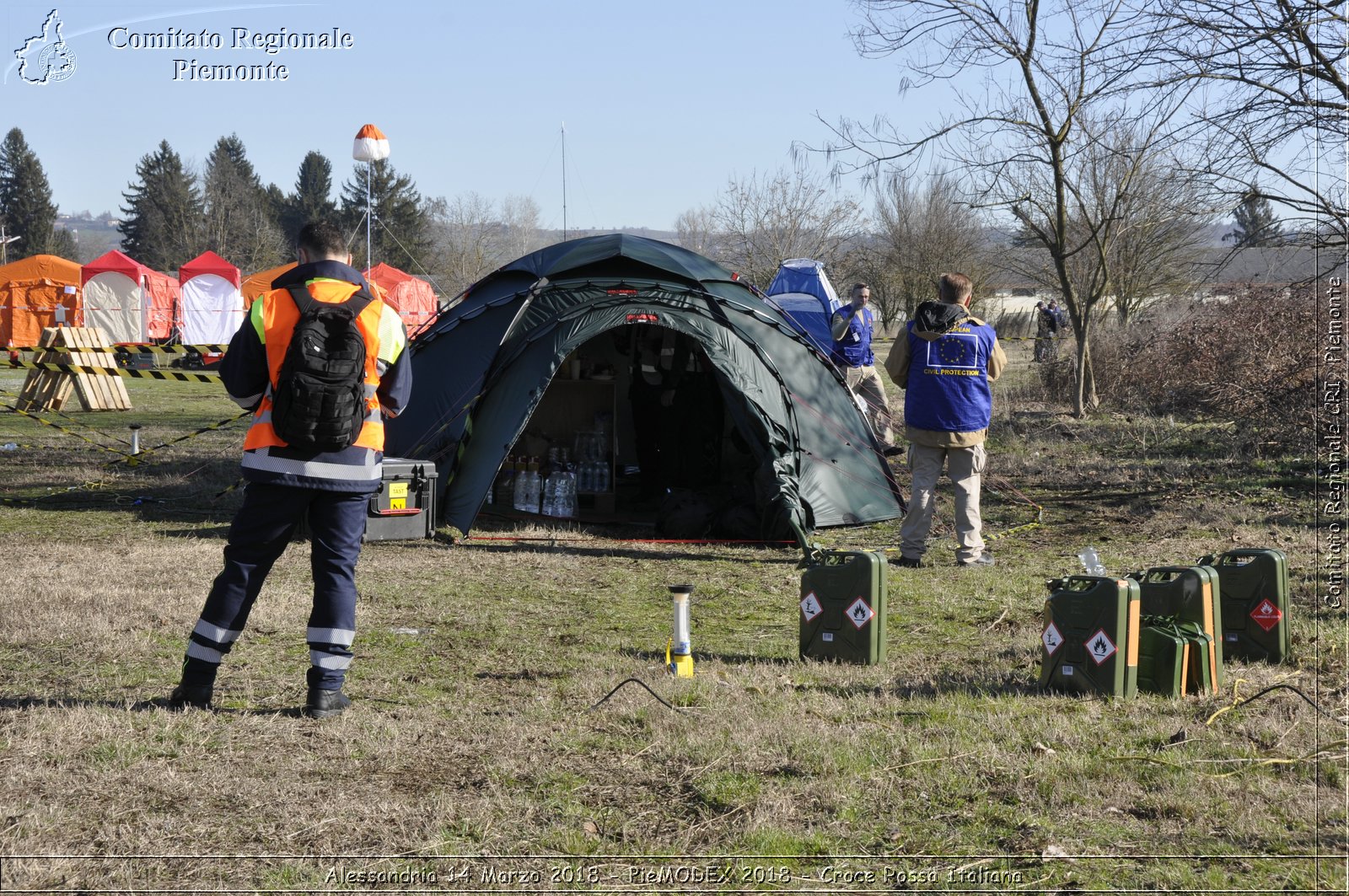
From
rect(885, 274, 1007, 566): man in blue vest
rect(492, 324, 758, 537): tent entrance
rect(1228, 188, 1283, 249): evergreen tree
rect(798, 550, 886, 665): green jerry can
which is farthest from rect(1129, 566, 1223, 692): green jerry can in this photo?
rect(492, 324, 758, 537): tent entrance

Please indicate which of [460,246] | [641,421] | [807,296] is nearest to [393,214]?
[460,246]

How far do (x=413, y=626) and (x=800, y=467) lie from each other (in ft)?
12.4

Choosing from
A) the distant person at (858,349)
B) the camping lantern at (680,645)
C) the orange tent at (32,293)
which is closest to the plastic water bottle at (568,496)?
the distant person at (858,349)

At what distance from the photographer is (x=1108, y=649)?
500cm

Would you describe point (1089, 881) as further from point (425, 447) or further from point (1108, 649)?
point (425, 447)

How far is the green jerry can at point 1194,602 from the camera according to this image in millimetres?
5203

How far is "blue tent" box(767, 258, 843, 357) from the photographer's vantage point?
20.1 metres

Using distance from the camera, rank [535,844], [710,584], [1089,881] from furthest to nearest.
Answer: [710,584] < [535,844] < [1089,881]

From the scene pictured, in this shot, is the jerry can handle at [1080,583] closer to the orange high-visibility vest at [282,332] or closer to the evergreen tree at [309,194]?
the orange high-visibility vest at [282,332]

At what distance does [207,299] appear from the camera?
109 ft

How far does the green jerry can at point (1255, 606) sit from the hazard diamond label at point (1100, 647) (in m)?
1.03

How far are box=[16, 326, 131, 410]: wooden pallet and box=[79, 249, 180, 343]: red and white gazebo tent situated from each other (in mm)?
14936

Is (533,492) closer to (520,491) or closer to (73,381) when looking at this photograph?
(520,491)

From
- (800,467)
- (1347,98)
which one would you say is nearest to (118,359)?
(800,467)
